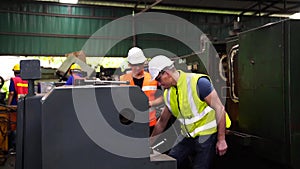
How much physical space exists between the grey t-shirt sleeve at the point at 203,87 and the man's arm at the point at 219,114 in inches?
0.9

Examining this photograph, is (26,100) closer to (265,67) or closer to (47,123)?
(47,123)

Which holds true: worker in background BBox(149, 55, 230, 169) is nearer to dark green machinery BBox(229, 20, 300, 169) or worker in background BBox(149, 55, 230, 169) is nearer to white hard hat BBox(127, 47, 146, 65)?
dark green machinery BBox(229, 20, 300, 169)

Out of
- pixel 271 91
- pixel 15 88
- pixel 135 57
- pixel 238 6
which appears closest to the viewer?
pixel 271 91

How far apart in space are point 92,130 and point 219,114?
46.0 inches

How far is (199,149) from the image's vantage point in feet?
6.64

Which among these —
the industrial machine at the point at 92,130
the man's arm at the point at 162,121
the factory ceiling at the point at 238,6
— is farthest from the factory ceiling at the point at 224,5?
the industrial machine at the point at 92,130

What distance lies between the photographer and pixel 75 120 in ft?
2.97

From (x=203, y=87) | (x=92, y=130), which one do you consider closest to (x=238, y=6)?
(x=203, y=87)

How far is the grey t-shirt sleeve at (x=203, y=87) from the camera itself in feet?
6.21

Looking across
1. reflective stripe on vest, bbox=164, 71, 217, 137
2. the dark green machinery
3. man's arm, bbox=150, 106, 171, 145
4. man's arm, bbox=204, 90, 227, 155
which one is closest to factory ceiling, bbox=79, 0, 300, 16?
the dark green machinery

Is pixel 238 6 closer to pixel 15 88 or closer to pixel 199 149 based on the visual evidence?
pixel 15 88

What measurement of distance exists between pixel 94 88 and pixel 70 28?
25.1ft

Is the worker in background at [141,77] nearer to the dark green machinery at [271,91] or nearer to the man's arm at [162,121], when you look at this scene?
the man's arm at [162,121]

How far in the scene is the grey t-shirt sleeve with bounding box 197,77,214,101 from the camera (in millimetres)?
1894
